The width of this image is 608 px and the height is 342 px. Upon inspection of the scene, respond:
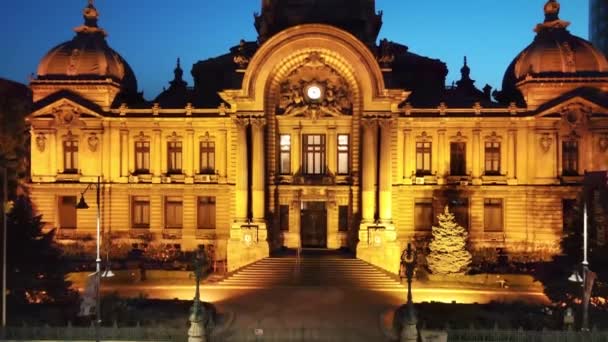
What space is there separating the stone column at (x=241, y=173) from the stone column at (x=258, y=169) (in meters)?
0.53

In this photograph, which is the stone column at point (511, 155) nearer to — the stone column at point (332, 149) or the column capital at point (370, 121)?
the column capital at point (370, 121)

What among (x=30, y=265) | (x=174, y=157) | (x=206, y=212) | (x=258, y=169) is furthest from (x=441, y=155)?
(x=30, y=265)

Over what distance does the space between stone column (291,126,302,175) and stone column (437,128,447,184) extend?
32.4ft

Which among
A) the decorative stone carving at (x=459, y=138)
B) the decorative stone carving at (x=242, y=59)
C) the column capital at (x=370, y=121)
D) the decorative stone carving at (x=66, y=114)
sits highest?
the decorative stone carving at (x=242, y=59)

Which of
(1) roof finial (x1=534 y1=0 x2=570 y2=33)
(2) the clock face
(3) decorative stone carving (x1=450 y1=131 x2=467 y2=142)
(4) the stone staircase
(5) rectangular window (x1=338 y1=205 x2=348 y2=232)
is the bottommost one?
(4) the stone staircase

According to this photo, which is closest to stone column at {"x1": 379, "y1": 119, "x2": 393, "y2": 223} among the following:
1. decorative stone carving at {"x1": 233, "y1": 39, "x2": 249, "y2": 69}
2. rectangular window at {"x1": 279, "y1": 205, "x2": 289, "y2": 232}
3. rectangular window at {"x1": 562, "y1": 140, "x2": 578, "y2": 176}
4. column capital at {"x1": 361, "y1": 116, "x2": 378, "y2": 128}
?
column capital at {"x1": 361, "y1": 116, "x2": 378, "y2": 128}

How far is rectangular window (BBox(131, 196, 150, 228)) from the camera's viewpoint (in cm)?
4778

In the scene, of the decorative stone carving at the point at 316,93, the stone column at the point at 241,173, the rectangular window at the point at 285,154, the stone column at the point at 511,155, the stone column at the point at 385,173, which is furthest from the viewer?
the stone column at the point at 511,155

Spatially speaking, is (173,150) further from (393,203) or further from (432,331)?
(432,331)

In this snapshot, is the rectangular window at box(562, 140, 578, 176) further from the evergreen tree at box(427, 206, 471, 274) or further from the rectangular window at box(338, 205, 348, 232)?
the rectangular window at box(338, 205, 348, 232)

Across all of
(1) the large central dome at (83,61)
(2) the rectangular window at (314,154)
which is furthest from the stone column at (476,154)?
(1) the large central dome at (83,61)

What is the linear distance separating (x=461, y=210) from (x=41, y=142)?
1192 inches

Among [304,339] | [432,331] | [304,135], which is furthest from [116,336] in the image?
[304,135]

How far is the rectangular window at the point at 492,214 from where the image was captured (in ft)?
152
